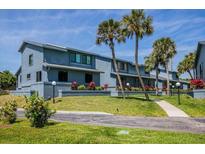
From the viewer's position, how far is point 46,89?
30000 mm

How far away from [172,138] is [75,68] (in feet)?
86.4

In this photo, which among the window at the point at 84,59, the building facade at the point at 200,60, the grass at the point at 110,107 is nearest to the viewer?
the grass at the point at 110,107

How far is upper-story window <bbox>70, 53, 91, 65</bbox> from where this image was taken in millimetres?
38044

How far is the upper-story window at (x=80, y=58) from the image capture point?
125ft

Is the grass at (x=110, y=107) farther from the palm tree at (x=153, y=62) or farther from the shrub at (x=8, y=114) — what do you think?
the palm tree at (x=153, y=62)

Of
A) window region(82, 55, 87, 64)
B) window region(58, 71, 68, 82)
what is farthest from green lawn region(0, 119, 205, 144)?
window region(82, 55, 87, 64)

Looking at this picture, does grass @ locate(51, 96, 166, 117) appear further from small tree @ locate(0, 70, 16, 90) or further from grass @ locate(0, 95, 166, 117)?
small tree @ locate(0, 70, 16, 90)

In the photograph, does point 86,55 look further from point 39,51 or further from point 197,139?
point 197,139

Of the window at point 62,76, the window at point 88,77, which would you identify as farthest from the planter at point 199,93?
the window at point 62,76

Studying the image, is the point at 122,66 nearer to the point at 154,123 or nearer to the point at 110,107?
the point at 110,107

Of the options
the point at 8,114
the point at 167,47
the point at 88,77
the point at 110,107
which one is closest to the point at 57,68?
the point at 88,77

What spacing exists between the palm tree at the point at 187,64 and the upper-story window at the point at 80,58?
25.3 m

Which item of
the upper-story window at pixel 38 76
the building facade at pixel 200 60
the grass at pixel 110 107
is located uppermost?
the building facade at pixel 200 60

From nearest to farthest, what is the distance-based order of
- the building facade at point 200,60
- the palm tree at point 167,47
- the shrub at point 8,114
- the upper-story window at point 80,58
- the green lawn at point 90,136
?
the green lawn at point 90,136
the shrub at point 8,114
the building facade at point 200,60
the upper-story window at point 80,58
the palm tree at point 167,47
